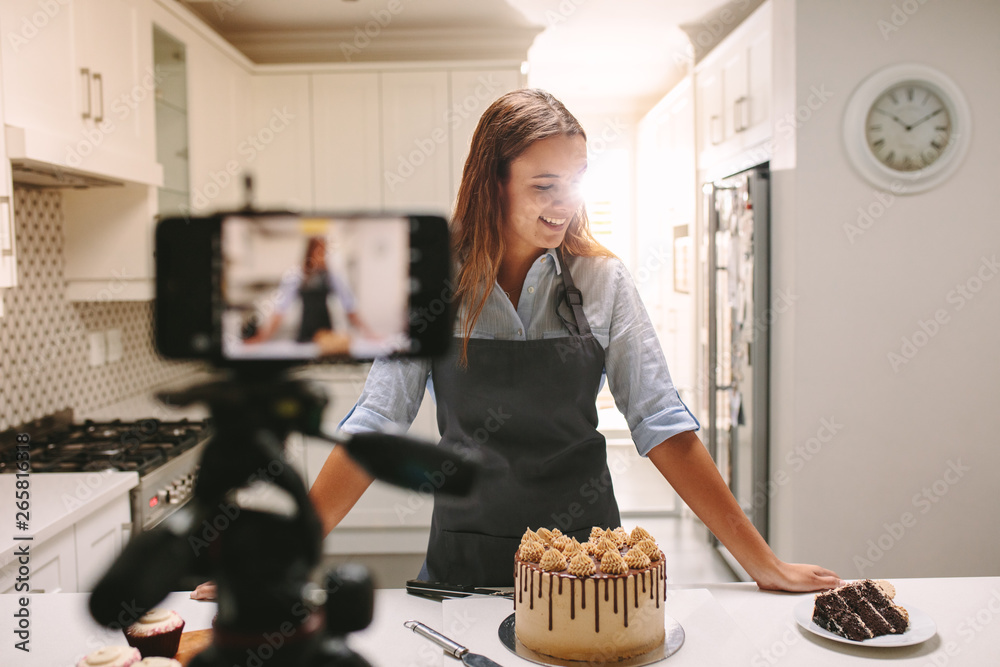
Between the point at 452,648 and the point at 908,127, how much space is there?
8.38 feet

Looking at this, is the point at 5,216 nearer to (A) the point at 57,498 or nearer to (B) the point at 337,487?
(A) the point at 57,498

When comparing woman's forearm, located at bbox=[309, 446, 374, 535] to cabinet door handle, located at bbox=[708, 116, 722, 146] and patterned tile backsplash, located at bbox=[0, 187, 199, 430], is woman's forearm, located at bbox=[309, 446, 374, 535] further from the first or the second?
cabinet door handle, located at bbox=[708, 116, 722, 146]

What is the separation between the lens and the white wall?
102 inches

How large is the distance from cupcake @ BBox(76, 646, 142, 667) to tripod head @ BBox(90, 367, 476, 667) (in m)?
0.57

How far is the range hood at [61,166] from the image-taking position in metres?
1.79

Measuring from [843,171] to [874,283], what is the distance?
1.38 ft

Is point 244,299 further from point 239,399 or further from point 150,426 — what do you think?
point 150,426

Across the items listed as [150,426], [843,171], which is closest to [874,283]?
[843,171]

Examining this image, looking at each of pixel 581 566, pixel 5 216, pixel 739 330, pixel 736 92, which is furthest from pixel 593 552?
pixel 736 92

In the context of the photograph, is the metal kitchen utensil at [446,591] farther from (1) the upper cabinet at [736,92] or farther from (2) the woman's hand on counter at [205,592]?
(1) the upper cabinet at [736,92]

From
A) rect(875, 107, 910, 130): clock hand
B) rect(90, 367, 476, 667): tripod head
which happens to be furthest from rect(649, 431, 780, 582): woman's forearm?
rect(875, 107, 910, 130): clock hand

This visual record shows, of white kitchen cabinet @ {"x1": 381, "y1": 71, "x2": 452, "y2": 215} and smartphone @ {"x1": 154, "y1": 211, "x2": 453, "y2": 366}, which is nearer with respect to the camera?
smartphone @ {"x1": 154, "y1": 211, "x2": 453, "y2": 366}

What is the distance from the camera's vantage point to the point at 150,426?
249 centimetres

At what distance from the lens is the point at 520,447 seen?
123cm
